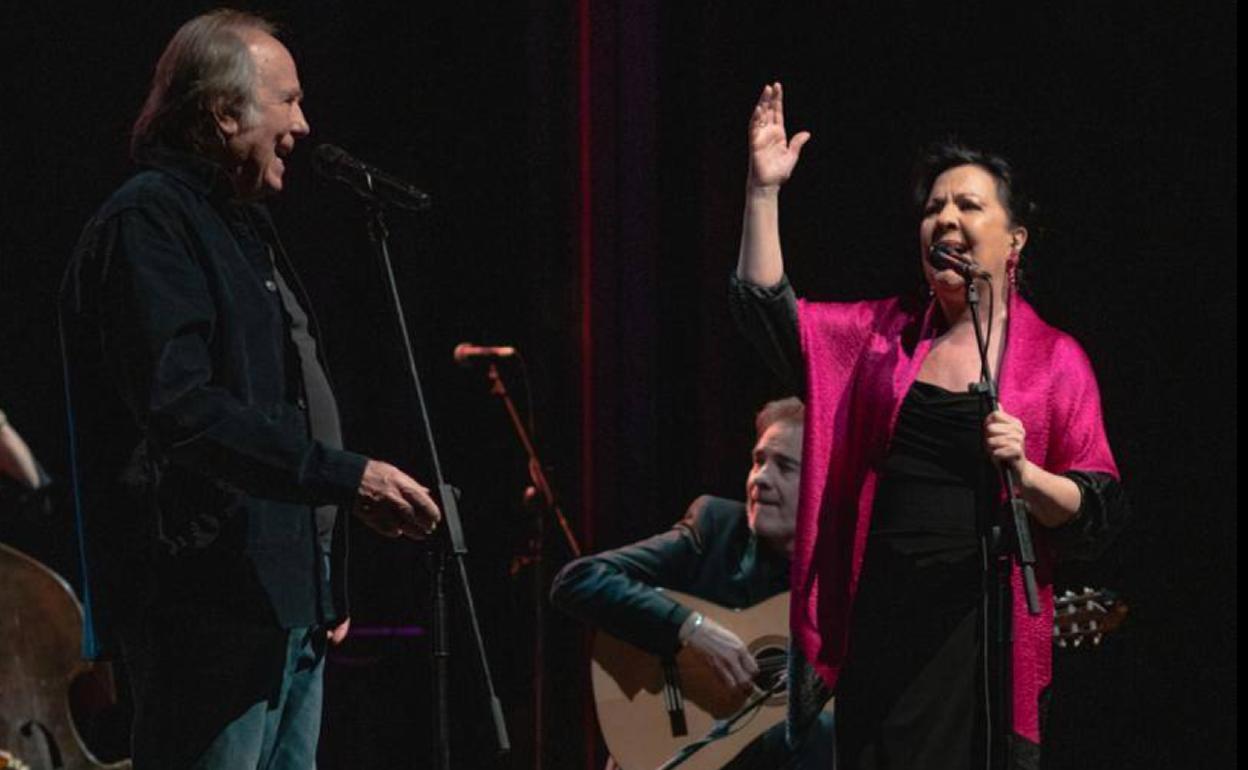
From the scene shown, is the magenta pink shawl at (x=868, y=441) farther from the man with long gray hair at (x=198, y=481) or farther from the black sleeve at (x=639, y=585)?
the black sleeve at (x=639, y=585)

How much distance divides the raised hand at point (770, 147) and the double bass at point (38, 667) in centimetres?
179

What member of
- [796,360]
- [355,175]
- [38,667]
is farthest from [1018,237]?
[38,667]

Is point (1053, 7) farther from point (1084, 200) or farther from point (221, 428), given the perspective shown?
point (221, 428)

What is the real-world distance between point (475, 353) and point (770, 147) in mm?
1764

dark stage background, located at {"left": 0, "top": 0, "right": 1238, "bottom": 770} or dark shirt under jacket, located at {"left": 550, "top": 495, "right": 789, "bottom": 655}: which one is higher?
dark stage background, located at {"left": 0, "top": 0, "right": 1238, "bottom": 770}

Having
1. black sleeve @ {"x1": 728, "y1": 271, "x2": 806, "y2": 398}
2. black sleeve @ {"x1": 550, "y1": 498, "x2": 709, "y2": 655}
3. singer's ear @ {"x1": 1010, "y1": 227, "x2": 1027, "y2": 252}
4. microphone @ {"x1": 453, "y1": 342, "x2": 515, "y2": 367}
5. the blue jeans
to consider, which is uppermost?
singer's ear @ {"x1": 1010, "y1": 227, "x2": 1027, "y2": 252}

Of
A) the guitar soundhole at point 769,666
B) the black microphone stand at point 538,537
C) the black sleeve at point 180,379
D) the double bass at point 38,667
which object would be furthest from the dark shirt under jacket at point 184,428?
the black microphone stand at point 538,537

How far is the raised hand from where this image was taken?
3.00 meters

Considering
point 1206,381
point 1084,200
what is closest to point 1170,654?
point 1206,381

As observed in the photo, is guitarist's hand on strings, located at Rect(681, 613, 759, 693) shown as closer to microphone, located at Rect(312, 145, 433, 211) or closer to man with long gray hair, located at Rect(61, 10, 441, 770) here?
man with long gray hair, located at Rect(61, 10, 441, 770)

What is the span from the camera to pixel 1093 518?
116 inches

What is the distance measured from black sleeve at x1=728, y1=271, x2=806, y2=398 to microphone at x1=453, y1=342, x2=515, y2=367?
1624 mm

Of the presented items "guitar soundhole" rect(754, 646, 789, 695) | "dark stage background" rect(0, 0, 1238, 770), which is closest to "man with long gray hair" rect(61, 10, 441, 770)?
"guitar soundhole" rect(754, 646, 789, 695)

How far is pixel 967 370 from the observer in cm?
302
